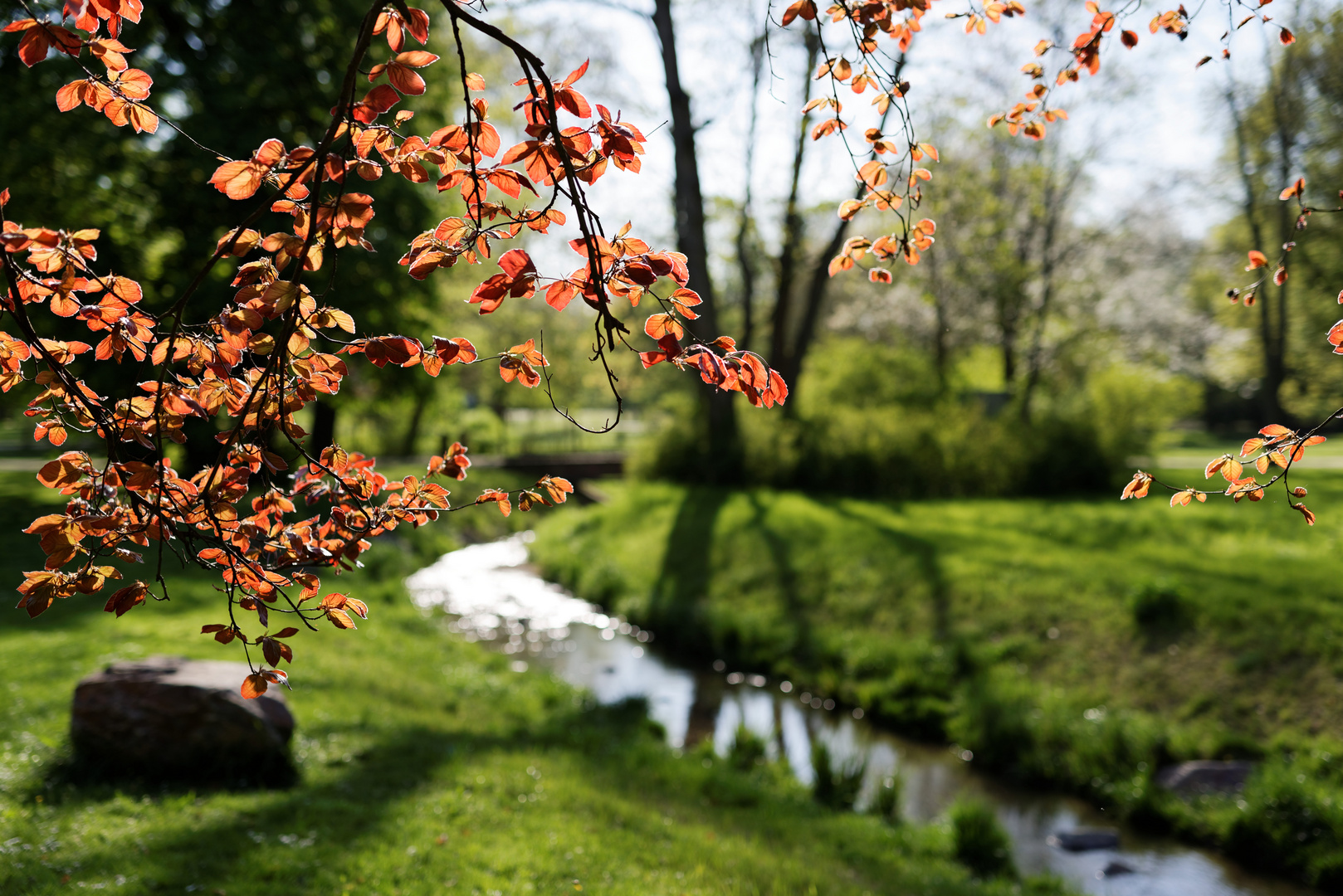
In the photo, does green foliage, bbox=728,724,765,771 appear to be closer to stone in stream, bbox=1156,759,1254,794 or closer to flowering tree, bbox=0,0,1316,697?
stone in stream, bbox=1156,759,1254,794

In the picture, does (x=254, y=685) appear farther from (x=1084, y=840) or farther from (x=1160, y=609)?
(x=1160, y=609)

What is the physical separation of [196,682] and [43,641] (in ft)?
10.5

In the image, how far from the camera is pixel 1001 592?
9.24m

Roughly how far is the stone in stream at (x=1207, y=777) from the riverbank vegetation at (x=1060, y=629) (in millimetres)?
140

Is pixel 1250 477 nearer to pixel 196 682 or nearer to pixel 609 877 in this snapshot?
pixel 609 877

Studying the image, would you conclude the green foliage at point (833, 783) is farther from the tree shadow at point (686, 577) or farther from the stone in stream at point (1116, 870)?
the tree shadow at point (686, 577)

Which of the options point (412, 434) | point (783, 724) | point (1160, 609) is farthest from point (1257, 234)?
point (412, 434)

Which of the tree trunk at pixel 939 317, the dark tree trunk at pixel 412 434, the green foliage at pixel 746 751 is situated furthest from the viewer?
the dark tree trunk at pixel 412 434

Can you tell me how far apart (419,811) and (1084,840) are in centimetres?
456

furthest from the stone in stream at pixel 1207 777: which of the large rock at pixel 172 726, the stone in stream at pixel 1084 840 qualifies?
the large rock at pixel 172 726

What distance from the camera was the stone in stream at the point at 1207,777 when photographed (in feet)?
19.7

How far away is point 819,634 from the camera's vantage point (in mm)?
9453

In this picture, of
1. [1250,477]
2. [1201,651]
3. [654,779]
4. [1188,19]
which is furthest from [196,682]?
[1201,651]

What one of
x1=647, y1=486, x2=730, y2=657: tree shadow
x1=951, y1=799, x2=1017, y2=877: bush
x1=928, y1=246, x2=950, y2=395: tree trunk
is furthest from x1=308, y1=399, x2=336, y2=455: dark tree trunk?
x1=928, y1=246, x2=950, y2=395: tree trunk
